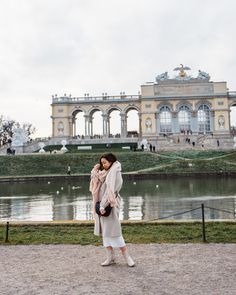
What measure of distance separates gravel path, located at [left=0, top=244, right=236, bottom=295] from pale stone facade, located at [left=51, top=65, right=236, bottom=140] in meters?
58.5

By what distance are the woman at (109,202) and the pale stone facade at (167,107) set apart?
5908 cm

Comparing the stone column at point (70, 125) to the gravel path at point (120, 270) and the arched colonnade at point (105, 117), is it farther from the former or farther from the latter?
the gravel path at point (120, 270)

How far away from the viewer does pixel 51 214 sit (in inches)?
557

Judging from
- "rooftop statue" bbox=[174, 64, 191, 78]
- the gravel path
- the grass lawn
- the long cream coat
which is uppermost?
"rooftop statue" bbox=[174, 64, 191, 78]

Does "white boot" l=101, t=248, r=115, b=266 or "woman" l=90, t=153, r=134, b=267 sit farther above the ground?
"woman" l=90, t=153, r=134, b=267

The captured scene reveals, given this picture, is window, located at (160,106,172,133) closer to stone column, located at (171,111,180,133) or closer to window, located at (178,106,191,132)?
stone column, located at (171,111,180,133)

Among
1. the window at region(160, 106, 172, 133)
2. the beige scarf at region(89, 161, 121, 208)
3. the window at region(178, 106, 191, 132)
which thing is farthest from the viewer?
the window at region(160, 106, 172, 133)

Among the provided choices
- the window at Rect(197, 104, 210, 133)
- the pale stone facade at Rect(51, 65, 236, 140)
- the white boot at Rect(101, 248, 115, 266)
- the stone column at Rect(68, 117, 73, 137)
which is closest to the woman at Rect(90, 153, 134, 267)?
the white boot at Rect(101, 248, 115, 266)

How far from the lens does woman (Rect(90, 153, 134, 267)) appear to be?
255 inches

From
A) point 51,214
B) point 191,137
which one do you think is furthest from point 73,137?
point 51,214

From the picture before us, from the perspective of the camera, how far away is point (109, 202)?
647 cm

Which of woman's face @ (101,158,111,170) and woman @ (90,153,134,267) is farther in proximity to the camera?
woman's face @ (101,158,111,170)

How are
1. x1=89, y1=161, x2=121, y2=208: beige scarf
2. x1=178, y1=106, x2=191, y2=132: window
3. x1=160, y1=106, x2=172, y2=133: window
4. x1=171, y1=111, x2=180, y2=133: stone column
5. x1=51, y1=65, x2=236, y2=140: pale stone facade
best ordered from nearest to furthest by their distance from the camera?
x1=89, y1=161, x2=121, y2=208: beige scarf → x1=51, y1=65, x2=236, y2=140: pale stone facade → x1=171, y1=111, x2=180, y2=133: stone column → x1=178, y1=106, x2=191, y2=132: window → x1=160, y1=106, x2=172, y2=133: window

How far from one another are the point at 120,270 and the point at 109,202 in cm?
111
